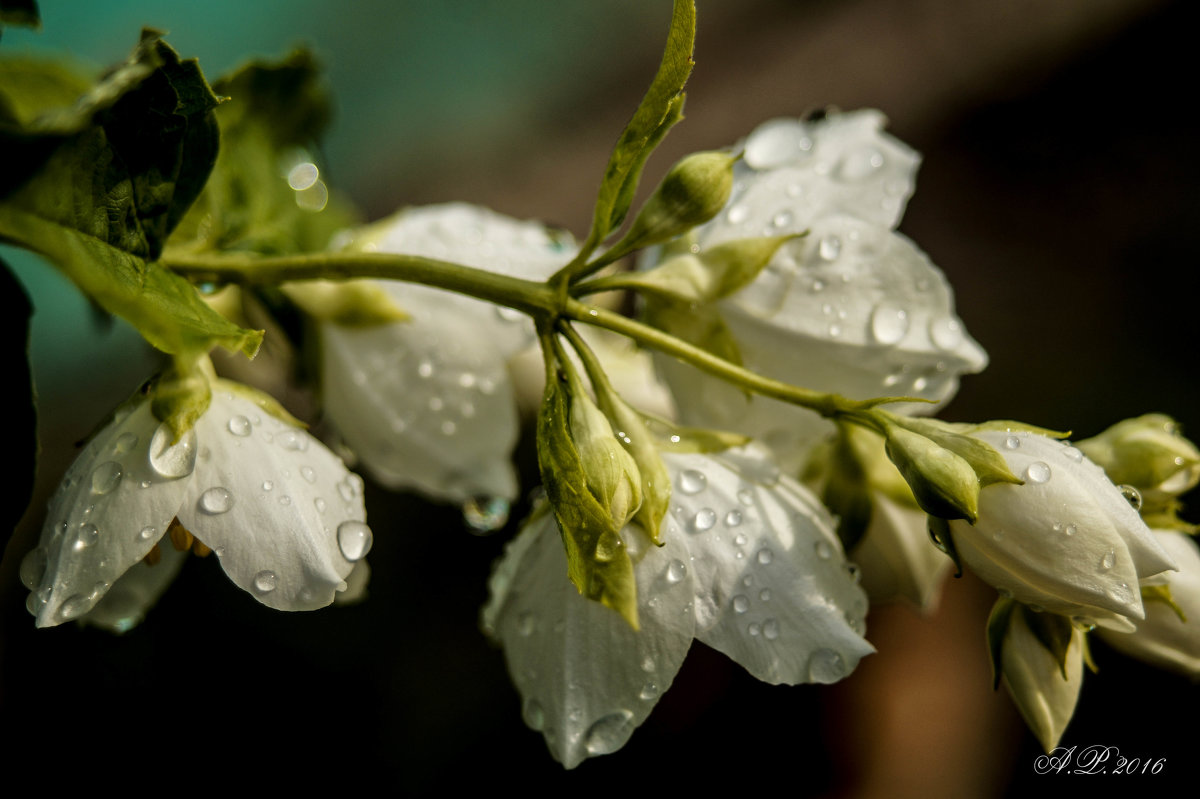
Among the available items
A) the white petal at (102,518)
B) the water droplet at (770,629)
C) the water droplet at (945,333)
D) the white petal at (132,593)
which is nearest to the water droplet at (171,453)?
the white petal at (102,518)

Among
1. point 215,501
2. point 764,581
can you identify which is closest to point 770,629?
point 764,581

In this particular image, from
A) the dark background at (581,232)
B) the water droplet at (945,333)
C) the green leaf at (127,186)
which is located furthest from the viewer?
the dark background at (581,232)

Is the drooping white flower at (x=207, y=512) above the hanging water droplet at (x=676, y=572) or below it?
below

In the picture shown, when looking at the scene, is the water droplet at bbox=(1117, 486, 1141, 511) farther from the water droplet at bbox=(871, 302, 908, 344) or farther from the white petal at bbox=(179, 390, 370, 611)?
the white petal at bbox=(179, 390, 370, 611)

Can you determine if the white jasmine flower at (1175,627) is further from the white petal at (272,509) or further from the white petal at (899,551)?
the white petal at (272,509)

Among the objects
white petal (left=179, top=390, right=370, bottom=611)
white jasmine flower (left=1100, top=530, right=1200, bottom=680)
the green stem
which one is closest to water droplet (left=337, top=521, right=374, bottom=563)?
white petal (left=179, top=390, right=370, bottom=611)

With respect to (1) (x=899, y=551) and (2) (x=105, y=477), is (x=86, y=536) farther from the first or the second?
(1) (x=899, y=551)
